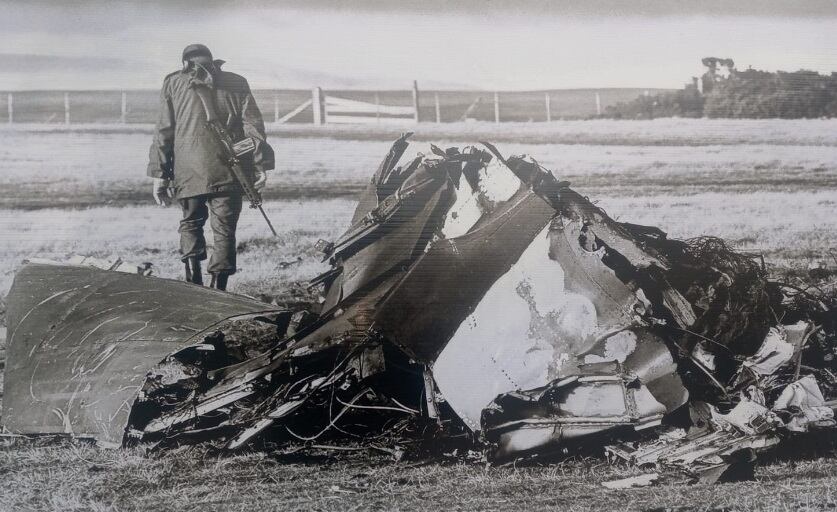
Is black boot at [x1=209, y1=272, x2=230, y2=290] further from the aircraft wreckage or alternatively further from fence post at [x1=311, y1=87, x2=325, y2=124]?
fence post at [x1=311, y1=87, x2=325, y2=124]

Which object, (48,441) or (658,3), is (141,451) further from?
(658,3)

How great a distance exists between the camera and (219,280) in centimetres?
371

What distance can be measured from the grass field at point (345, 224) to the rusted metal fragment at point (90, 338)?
0.58ft

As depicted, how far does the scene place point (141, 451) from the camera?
269 cm

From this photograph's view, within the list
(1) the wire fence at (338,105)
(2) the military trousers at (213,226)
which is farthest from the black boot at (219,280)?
(1) the wire fence at (338,105)

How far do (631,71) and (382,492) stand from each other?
8.32 ft

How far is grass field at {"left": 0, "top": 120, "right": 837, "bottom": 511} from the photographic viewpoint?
8.51ft

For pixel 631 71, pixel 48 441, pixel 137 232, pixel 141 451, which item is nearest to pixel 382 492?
pixel 141 451

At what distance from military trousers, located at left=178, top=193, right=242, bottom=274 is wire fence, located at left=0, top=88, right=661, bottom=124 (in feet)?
1.55

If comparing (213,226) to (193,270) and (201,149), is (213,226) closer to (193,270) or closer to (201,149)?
(193,270)

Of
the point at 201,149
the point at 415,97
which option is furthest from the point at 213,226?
the point at 415,97

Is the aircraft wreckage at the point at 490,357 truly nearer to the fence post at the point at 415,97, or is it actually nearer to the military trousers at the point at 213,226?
the military trousers at the point at 213,226

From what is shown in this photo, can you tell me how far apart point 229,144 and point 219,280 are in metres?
0.75

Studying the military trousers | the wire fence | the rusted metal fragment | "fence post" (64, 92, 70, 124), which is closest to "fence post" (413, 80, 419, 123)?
the wire fence
